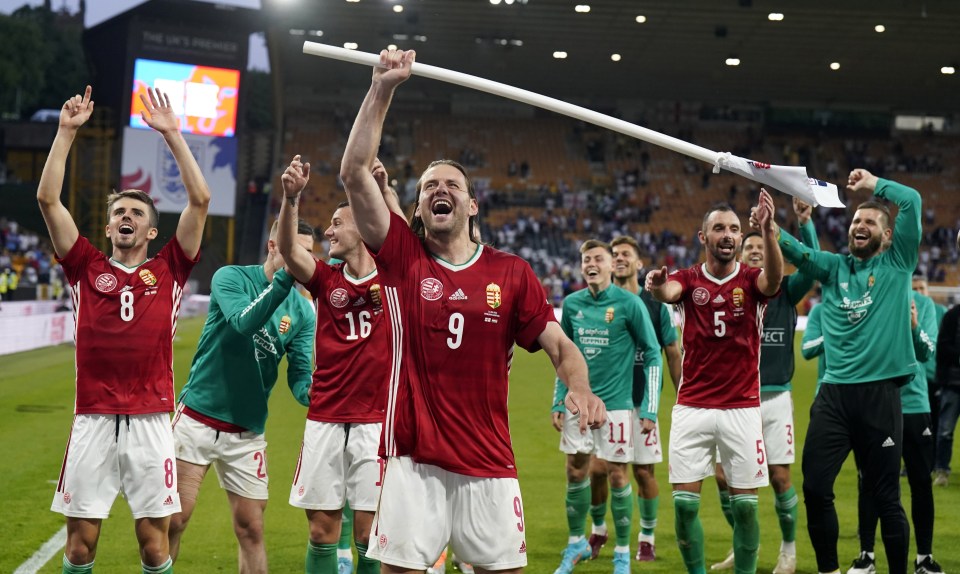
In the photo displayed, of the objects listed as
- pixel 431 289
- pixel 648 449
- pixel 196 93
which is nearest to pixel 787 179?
pixel 431 289

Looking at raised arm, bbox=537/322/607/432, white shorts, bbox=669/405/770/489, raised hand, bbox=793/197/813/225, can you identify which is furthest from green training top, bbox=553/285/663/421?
raised arm, bbox=537/322/607/432

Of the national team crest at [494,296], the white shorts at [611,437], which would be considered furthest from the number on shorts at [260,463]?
the white shorts at [611,437]

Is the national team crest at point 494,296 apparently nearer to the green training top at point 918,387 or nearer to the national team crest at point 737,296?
the national team crest at point 737,296

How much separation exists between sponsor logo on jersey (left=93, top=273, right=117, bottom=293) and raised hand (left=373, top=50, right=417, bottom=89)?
2147 millimetres

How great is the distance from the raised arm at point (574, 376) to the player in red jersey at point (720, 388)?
2614 mm

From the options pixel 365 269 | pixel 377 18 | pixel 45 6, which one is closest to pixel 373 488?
pixel 365 269

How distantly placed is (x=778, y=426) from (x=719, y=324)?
1.68 m

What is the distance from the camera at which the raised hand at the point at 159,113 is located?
575 centimetres

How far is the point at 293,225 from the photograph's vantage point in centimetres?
583

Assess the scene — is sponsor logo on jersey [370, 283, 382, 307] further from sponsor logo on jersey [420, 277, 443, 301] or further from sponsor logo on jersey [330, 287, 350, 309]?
sponsor logo on jersey [420, 277, 443, 301]

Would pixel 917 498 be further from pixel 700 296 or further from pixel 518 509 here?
pixel 518 509

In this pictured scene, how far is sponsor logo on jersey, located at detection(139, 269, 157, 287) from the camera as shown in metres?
5.80

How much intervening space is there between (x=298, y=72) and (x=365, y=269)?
146 ft

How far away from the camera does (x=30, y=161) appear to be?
6009 cm
